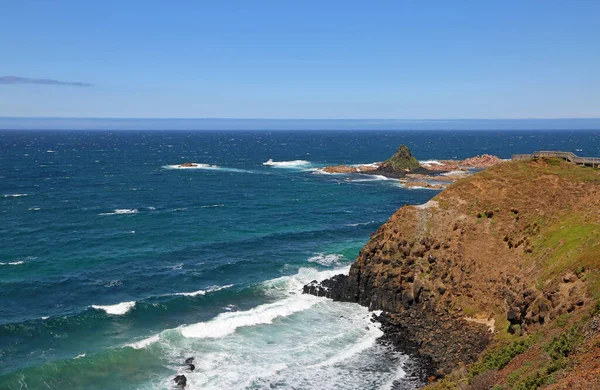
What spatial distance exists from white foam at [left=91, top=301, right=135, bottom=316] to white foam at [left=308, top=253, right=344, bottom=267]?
79.7ft

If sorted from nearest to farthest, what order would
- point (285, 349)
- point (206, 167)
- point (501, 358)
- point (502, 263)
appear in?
point (501, 358) → point (285, 349) → point (502, 263) → point (206, 167)

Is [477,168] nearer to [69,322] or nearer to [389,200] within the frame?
[389,200]

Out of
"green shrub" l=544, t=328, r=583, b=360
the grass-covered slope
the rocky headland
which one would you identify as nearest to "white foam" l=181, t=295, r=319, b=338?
the grass-covered slope

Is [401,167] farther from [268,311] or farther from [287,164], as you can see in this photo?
[268,311]

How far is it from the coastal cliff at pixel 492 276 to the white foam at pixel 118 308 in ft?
64.1

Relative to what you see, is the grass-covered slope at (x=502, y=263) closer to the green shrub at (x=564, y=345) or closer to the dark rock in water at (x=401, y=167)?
the green shrub at (x=564, y=345)

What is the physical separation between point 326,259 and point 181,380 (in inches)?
1278

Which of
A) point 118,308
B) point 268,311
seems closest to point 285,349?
point 268,311

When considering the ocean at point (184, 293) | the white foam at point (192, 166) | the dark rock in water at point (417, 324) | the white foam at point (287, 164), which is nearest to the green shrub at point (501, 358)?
the dark rock in water at point (417, 324)

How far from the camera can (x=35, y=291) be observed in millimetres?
53062

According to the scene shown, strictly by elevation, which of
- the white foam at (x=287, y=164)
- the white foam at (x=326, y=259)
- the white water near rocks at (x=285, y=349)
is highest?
the white foam at (x=287, y=164)

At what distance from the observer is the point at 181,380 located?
3691 centimetres

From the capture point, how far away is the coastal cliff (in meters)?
31.0

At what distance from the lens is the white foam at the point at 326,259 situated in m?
64.6
